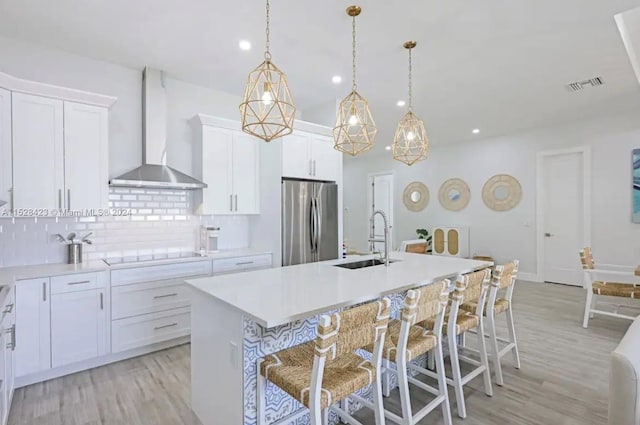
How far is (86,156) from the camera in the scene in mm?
3186

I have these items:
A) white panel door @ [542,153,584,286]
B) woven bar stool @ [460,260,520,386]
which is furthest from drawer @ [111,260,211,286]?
white panel door @ [542,153,584,286]

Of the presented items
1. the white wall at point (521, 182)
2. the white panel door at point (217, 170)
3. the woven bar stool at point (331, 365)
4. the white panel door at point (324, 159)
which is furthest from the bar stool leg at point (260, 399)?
the white wall at point (521, 182)

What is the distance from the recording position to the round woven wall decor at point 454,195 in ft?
24.4

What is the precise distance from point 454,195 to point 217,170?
5.63 metres

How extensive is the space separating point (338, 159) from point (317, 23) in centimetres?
223

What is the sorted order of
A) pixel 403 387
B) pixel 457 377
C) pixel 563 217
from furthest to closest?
pixel 563 217 → pixel 457 377 → pixel 403 387

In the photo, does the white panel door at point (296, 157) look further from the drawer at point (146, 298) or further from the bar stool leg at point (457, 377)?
the bar stool leg at point (457, 377)

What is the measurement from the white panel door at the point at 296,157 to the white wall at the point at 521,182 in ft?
14.8

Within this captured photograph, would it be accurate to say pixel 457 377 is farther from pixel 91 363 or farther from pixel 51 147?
pixel 51 147

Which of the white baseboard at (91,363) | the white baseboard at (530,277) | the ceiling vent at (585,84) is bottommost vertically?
the white baseboard at (91,363)

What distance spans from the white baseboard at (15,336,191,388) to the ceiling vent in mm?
5506

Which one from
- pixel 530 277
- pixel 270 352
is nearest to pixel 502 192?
pixel 530 277

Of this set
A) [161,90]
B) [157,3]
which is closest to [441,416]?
[157,3]

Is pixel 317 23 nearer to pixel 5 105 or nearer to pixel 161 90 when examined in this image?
pixel 161 90
